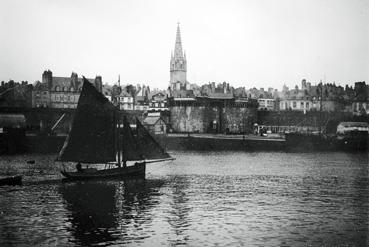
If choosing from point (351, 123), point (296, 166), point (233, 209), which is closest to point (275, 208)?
point (233, 209)

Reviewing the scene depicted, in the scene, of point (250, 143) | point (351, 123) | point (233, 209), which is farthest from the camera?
point (351, 123)

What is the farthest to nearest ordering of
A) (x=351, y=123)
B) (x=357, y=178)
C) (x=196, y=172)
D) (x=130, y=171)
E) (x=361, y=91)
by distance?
(x=361, y=91) < (x=351, y=123) < (x=196, y=172) < (x=357, y=178) < (x=130, y=171)

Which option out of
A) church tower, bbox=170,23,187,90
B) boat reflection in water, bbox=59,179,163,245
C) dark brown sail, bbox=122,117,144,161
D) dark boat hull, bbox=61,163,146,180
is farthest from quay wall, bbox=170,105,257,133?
boat reflection in water, bbox=59,179,163,245

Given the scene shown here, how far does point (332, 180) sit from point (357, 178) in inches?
122

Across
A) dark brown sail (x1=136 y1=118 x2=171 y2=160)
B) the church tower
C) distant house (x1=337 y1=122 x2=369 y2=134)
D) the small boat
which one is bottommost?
the small boat

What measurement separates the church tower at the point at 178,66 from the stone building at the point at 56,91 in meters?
58.9

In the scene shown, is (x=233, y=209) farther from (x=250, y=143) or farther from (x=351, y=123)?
(x=351, y=123)

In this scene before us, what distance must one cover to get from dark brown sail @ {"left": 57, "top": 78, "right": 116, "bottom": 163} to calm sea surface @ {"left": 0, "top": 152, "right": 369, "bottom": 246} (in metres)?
2.40

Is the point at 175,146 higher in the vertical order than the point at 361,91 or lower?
lower

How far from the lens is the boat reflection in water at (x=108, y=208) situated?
2611 centimetres

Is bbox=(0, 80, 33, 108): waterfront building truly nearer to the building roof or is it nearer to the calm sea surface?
the building roof

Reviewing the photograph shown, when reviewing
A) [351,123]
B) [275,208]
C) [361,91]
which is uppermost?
[361,91]

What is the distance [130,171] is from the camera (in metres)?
46.5

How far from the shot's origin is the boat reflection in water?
26.1 m
